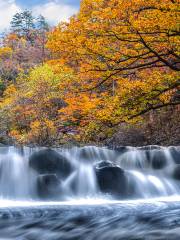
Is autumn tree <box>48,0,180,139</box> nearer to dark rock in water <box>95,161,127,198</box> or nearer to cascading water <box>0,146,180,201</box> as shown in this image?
cascading water <box>0,146,180,201</box>

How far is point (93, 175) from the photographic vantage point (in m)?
10.0

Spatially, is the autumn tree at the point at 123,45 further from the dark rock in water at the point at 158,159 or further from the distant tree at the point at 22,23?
the distant tree at the point at 22,23

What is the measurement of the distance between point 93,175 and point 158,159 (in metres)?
2.26

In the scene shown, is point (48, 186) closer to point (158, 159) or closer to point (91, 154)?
point (91, 154)

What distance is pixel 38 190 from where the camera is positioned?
939 centimetres

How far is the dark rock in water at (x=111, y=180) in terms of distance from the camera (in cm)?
928

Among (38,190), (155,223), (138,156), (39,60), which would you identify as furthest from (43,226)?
(39,60)

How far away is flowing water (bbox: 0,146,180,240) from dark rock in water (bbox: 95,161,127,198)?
0.03m

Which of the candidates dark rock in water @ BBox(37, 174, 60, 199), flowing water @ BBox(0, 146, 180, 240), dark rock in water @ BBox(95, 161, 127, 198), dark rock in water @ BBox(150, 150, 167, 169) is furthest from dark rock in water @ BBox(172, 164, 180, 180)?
dark rock in water @ BBox(37, 174, 60, 199)

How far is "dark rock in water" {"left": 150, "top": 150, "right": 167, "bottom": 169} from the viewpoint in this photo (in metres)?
11.0

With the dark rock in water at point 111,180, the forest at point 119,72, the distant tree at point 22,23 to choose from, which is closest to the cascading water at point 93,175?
the dark rock in water at point 111,180

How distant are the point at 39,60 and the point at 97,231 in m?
32.7

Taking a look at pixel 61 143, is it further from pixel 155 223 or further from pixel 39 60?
pixel 39 60

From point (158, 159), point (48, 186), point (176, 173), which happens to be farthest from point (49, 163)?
point (176, 173)
